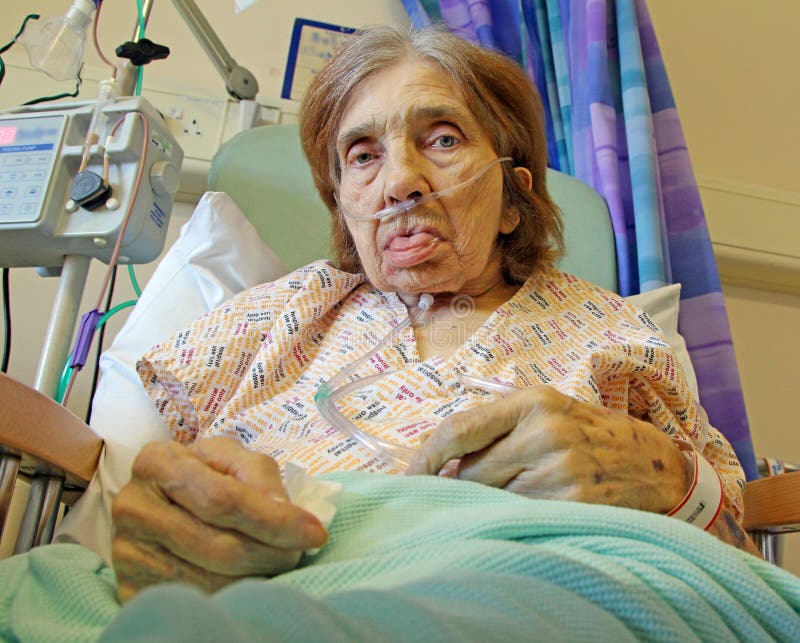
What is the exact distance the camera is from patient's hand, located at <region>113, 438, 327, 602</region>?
0.53m

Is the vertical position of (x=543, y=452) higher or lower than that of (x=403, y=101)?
lower

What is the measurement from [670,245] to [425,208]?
2.57 feet

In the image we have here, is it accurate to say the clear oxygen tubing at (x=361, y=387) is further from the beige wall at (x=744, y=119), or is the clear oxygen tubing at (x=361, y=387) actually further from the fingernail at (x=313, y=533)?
the beige wall at (x=744, y=119)

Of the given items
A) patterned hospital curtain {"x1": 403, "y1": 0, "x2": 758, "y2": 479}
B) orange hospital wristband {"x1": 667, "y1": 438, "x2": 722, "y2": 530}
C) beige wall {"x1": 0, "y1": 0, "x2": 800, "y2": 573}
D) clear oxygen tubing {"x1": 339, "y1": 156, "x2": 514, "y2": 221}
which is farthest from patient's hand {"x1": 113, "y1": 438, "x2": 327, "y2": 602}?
beige wall {"x1": 0, "y1": 0, "x2": 800, "y2": 573}

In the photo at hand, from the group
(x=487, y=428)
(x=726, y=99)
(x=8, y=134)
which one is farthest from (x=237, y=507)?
(x=726, y=99)

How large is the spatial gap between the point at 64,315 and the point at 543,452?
0.85m

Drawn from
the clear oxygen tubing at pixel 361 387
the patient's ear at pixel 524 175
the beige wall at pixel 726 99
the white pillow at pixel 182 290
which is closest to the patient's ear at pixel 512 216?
the patient's ear at pixel 524 175

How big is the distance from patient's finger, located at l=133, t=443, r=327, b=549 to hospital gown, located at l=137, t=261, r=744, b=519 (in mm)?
331

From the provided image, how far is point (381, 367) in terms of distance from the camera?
1.07 meters

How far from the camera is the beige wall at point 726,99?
1.94 metres

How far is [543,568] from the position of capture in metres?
0.46

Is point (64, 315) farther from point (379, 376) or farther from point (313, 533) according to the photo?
point (313, 533)

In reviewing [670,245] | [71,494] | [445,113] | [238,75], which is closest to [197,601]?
[71,494]

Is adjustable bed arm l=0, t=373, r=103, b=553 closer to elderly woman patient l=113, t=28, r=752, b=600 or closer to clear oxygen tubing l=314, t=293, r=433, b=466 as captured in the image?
elderly woman patient l=113, t=28, r=752, b=600
